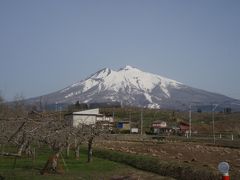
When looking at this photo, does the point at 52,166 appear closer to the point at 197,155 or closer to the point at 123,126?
the point at 197,155

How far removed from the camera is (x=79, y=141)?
33.8 m

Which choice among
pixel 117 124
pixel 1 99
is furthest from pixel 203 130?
pixel 1 99

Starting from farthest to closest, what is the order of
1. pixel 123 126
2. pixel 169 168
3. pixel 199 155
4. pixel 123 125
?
1. pixel 123 125
2. pixel 123 126
3. pixel 199 155
4. pixel 169 168

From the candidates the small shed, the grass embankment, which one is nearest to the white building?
the small shed

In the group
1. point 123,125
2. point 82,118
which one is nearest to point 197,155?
point 82,118

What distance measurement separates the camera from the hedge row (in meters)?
21.2

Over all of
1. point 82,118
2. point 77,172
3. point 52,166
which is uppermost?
point 82,118

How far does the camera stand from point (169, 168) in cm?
2491

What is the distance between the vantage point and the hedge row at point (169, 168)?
69.4 ft

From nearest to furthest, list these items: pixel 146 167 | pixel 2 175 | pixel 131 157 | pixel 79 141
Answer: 1. pixel 2 175
2. pixel 146 167
3. pixel 131 157
4. pixel 79 141

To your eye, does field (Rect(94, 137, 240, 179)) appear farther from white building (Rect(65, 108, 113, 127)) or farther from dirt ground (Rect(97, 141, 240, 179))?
white building (Rect(65, 108, 113, 127))

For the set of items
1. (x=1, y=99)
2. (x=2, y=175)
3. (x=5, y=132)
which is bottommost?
(x=2, y=175)

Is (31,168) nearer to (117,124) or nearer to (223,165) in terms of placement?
(223,165)

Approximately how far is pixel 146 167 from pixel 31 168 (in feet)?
21.2
